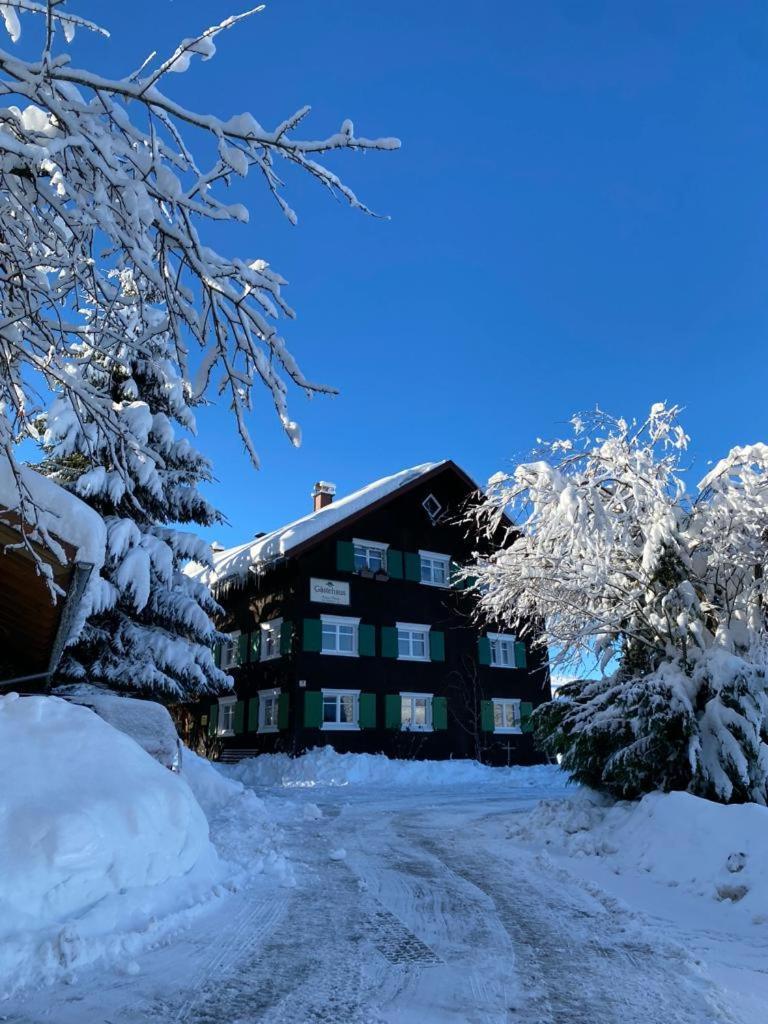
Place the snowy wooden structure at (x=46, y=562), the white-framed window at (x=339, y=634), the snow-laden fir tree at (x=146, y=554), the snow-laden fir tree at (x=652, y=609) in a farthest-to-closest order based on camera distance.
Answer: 1. the white-framed window at (x=339, y=634)
2. the snow-laden fir tree at (x=146, y=554)
3. the snow-laden fir tree at (x=652, y=609)
4. the snowy wooden structure at (x=46, y=562)

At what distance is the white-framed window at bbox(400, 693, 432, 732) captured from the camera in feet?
81.8

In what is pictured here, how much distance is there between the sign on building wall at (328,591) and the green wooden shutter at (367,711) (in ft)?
10.4

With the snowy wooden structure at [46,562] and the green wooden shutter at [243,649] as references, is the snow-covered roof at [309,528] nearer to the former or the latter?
the green wooden shutter at [243,649]

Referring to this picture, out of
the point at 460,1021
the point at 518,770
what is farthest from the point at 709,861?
the point at 518,770

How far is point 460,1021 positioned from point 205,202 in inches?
156

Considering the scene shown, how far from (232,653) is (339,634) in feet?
16.8

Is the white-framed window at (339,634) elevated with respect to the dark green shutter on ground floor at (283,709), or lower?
elevated

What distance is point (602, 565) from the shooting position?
985 centimetres

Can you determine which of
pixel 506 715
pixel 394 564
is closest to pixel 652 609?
pixel 394 564

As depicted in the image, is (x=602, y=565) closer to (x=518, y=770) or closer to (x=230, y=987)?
(x=230, y=987)

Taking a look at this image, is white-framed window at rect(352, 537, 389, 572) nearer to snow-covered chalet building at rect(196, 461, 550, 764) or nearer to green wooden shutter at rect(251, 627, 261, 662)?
snow-covered chalet building at rect(196, 461, 550, 764)

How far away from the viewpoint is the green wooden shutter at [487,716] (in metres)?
26.4

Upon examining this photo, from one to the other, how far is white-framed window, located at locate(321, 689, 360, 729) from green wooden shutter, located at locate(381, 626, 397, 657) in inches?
68.9

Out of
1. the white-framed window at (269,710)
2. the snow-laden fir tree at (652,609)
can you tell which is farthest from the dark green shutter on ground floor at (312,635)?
the snow-laden fir tree at (652,609)
